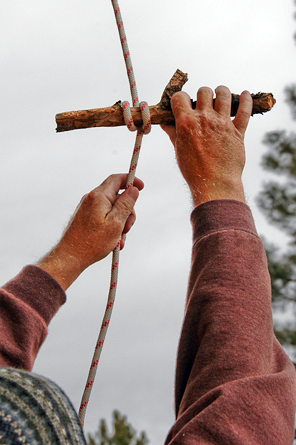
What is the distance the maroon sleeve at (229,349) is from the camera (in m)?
0.94

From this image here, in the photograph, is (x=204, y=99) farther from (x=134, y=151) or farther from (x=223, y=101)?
(x=134, y=151)

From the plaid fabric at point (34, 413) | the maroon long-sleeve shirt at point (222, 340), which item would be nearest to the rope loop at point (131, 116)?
the maroon long-sleeve shirt at point (222, 340)

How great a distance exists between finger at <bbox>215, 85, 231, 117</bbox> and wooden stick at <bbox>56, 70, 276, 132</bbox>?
45mm

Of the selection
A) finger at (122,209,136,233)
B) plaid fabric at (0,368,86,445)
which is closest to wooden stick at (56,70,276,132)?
finger at (122,209,136,233)

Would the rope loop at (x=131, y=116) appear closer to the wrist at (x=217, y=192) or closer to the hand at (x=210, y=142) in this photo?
the hand at (x=210, y=142)

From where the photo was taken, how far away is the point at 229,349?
3.39 feet

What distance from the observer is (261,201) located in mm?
7133

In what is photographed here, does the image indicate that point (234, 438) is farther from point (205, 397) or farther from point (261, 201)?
point (261, 201)

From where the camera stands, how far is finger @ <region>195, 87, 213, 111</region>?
151cm

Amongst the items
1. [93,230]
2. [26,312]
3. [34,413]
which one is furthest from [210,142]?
[34,413]

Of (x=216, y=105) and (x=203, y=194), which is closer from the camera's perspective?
(x=203, y=194)

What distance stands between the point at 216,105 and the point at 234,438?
98cm

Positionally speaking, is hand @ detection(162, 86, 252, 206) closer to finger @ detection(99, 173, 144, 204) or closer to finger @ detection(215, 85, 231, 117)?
finger @ detection(215, 85, 231, 117)

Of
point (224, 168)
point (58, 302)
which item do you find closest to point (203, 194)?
point (224, 168)
